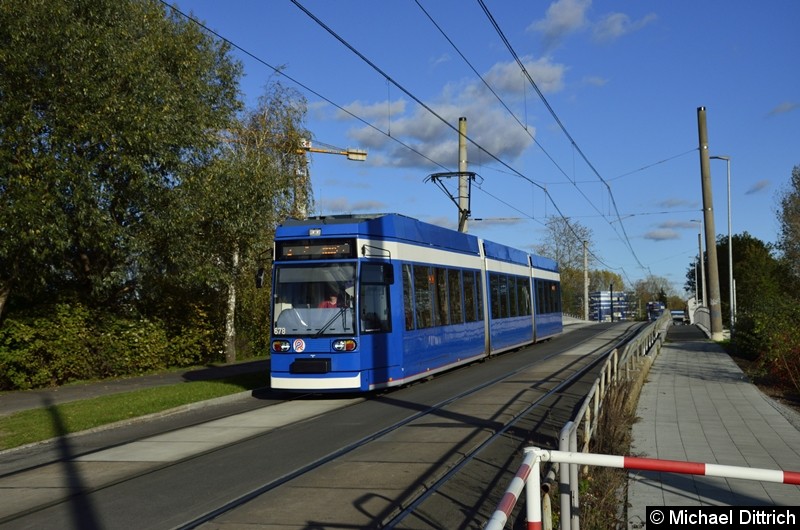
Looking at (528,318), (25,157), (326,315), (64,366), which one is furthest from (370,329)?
(528,318)

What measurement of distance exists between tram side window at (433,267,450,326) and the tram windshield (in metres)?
3.71

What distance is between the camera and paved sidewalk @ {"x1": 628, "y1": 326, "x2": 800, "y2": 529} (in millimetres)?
7094

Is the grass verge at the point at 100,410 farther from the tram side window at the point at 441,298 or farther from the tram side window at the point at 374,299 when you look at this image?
the tram side window at the point at 441,298

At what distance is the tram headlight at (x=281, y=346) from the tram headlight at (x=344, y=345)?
Result: 3.11ft

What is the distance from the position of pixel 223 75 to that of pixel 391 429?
54.1ft

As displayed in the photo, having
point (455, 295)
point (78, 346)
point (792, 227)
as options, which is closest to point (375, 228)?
point (455, 295)

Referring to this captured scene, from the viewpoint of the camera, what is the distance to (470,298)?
2152 cm

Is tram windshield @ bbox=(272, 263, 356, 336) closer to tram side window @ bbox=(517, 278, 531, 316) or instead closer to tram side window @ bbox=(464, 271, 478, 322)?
tram side window @ bbox=(464, 271, 478, 322)

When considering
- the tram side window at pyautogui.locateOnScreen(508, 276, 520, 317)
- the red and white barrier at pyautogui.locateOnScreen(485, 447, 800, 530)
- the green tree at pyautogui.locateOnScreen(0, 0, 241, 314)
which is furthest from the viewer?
the tram side window at pyautogui.locateOnScreen(508, 276, 520, 317)

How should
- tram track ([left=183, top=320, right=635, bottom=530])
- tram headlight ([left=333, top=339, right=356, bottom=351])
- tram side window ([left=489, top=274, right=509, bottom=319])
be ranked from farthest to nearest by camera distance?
tram side window ([left=489, top=274, right=509, bottom=319]), tram headlight ([left=333, top=339, right=356, bottom=351]), tram track ([left=183, top=320, right=635, bottom=530])

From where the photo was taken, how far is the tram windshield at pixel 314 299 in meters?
15.1

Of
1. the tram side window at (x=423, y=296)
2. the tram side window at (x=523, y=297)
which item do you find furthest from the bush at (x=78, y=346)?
the tram side window at (x=523, y=297)

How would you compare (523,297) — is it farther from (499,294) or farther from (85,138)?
(85,138)

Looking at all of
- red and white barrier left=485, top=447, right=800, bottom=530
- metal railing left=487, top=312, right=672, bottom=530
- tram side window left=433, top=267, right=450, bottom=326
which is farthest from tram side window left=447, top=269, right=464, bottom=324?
red and white barrier left=485, top=447, right=800, bottom=530
